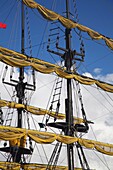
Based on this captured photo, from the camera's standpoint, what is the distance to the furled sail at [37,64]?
23.8 m

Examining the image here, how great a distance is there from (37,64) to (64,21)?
4506 mm

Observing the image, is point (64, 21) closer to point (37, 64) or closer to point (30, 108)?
point (37, 64)

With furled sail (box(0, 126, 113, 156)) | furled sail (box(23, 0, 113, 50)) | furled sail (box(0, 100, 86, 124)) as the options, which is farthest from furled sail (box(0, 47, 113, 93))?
furled sail (box(0, 126, 113, 156))

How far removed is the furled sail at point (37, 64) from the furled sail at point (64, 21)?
323 cm

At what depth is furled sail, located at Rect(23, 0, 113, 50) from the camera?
26.5 m

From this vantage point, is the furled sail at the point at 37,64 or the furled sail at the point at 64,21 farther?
the furled sail at the point at 64,21

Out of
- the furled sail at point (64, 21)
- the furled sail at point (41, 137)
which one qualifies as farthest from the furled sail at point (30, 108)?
the furled sail at point (64, 21)

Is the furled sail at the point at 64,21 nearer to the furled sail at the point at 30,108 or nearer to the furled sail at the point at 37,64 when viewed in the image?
the furled sail at the point at 37,64

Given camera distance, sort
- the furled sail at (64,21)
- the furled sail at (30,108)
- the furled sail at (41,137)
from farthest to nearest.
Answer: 1. the furled sail at (30,108)
2. the furled sail at (64,21)
3. the furled sail at (41,137)

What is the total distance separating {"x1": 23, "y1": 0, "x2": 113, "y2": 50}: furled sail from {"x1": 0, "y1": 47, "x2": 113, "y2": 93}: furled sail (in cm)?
323

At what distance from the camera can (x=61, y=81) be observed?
1051 inches

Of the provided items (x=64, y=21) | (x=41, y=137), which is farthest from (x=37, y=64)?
(x=41, y=137)

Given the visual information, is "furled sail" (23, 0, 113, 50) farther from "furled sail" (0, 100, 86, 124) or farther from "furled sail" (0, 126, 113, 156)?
"furled sail" (0, 126, 113, 156)

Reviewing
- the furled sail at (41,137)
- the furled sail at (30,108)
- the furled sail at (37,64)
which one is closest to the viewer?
the furled sail at (41,137)
